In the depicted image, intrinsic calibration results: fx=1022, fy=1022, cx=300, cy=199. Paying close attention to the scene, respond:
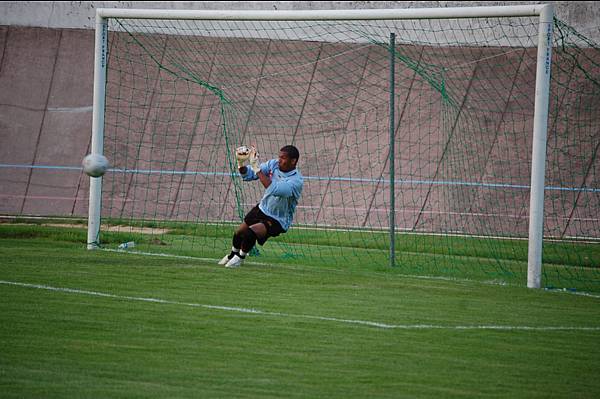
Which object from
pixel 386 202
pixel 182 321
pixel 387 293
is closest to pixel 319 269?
pixel 387 293

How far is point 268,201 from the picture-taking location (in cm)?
1505

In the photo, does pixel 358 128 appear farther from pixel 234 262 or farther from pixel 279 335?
pixel 279 335

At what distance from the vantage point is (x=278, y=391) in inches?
274

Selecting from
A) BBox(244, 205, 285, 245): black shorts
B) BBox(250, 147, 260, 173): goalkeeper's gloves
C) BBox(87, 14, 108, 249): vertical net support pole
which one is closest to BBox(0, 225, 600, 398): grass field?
BBox(244, 205, 285, 245): black shorts

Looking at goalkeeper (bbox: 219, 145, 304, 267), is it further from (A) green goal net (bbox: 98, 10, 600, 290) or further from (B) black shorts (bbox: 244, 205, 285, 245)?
(A) green goal net (bbox: 98, 10, 600, 290)

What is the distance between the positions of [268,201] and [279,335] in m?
6.11

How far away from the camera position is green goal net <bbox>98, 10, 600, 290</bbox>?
26375 mm

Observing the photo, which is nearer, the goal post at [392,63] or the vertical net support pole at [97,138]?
the goal post at [392,63]

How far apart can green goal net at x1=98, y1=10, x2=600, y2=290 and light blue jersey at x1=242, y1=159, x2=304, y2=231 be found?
8.71 metres

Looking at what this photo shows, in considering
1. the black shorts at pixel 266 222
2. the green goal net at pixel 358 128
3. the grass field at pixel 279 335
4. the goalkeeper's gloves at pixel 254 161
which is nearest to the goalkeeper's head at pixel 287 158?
the goalkeeper's gloves at pixel 254 161

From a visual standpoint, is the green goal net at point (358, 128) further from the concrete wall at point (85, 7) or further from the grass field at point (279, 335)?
the grass field at point (279, 335)

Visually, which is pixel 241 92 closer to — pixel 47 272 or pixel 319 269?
pixel 319 269

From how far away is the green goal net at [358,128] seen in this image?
2638 centimetres

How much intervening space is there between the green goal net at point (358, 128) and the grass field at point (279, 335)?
1104 cm
